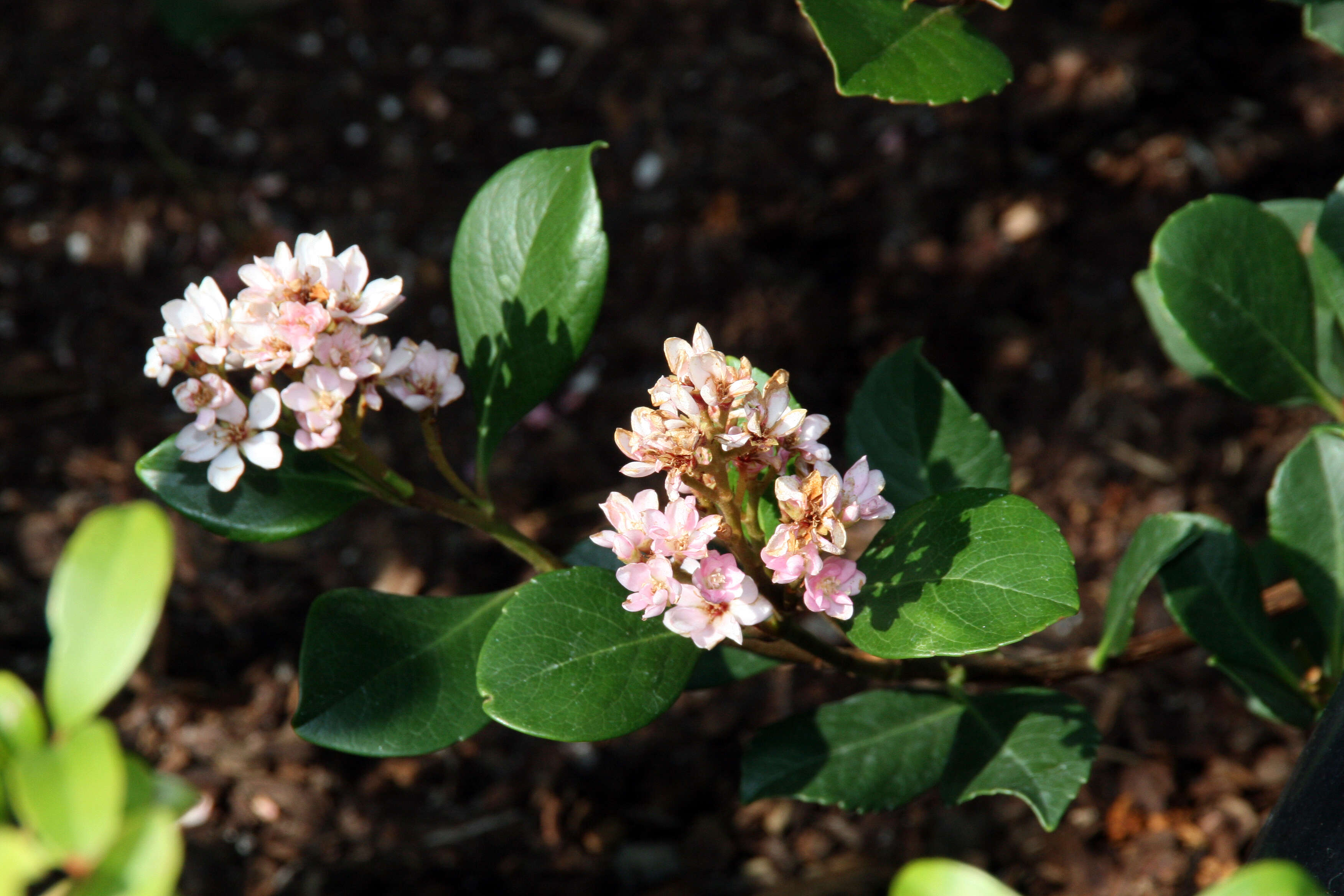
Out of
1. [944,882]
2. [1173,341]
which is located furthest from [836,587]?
[1173,341]

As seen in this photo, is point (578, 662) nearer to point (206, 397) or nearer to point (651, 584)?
point (651, 584)

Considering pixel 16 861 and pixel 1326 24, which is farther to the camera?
pixel 1326 24

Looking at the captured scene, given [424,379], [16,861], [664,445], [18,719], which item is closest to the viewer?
[16,861]

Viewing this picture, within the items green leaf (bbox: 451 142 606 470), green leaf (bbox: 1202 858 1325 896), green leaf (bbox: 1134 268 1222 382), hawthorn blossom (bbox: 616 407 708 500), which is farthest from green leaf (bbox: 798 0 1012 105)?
green leaf (bbox: 1202 858 1325 896)

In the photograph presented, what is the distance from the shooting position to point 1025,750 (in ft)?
3.87

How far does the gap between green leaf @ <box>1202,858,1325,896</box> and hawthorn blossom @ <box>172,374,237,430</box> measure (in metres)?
0.81

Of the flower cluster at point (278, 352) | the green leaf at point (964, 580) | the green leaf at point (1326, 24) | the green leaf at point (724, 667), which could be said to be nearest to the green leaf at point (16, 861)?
the flower cluster at point (278, 352)

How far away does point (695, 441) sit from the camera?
81 centimetres

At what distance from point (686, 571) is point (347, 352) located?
35 centimetres

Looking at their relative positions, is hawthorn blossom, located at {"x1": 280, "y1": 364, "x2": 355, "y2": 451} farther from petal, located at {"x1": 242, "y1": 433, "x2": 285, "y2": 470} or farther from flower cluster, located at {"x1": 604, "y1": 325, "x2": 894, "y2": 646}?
flower cluster, located at {"x1": 604, "y1": 325, "x2": 894, "y2": 646}

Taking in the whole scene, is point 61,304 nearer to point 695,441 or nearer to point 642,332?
point 642,332

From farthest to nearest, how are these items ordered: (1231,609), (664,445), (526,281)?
1. (1231,609)
2. (526,281)
3. (664,445)

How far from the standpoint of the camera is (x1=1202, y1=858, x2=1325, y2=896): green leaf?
1.58 ft

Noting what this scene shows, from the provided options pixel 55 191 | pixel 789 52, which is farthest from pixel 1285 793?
pixel 55 191
